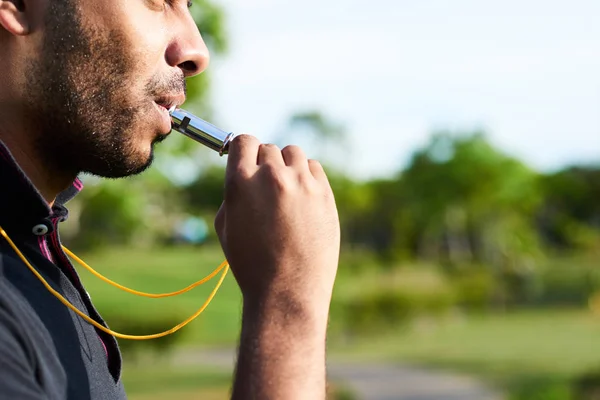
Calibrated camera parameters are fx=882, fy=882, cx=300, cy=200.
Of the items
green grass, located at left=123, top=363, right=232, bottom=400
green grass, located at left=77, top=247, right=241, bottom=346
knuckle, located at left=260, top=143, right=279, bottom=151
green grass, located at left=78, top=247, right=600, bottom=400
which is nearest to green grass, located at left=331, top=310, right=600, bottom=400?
green grass, located at left=78, top=247, right=600, bottom=400

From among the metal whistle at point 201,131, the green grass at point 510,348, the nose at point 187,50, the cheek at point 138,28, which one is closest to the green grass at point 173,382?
the green grass at point 510,348

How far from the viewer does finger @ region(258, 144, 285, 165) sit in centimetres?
190

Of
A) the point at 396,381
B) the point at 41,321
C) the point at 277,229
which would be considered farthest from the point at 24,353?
the point at 396,381

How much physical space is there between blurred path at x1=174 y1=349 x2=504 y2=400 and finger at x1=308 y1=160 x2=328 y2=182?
12.7 metres

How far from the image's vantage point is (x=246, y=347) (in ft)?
5.78

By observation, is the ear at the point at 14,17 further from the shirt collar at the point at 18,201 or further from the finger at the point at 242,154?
the finger at the point at 242,154

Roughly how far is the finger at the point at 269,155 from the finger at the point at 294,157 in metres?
0.02

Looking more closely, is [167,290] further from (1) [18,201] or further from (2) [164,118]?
(1) [18,201]

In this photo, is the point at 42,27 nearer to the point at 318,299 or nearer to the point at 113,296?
the point at 318,299

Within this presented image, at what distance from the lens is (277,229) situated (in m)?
1.85

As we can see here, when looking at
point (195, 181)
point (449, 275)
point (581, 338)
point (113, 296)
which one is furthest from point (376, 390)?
point (195, 181)

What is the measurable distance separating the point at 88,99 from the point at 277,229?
1.83 ft

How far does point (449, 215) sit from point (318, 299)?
200ft

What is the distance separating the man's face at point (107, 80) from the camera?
197 centimetres
